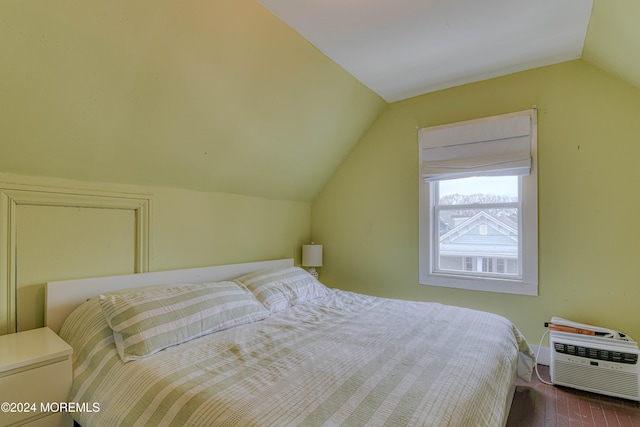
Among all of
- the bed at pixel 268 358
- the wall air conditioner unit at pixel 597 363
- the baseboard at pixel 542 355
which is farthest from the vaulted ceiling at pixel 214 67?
the baseboard at pixel 542 355

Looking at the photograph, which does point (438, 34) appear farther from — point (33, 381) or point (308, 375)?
point (33, 381)

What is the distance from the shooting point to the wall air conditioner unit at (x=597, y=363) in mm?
2213

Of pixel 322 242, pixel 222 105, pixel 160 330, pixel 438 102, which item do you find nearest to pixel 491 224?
pixel 438 102

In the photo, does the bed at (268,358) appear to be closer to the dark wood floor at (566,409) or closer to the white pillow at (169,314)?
the white pillow at (169,314)

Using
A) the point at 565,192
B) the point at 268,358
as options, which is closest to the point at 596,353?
the point at 565,192

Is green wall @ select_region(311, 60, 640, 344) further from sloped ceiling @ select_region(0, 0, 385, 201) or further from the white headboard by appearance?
the white headboard

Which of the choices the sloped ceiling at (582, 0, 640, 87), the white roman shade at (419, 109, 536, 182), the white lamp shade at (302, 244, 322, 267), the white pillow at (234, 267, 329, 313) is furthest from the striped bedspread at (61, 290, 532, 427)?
the sloped ceiling at (582, 0, 640, 87)

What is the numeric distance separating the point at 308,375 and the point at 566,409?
191cm

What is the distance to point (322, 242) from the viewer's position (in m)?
4.02

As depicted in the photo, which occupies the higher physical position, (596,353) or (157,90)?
(157,90)

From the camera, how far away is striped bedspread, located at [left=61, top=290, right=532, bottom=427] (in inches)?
46.1

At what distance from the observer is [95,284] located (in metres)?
2.13

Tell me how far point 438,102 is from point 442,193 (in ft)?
2.99

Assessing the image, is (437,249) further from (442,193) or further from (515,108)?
(515,108)
